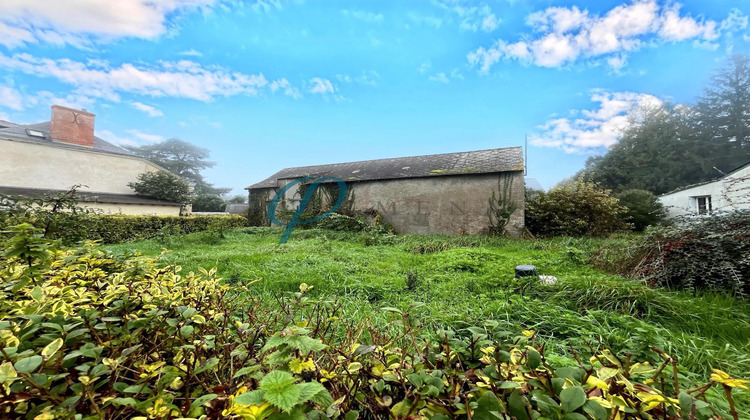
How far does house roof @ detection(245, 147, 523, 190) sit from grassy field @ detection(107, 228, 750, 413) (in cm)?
629

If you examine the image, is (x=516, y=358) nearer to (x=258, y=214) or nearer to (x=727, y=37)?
(x=258, y=214)

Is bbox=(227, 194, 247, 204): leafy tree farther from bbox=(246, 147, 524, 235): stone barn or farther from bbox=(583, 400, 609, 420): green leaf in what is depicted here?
bbox=(583, 400, 609, 420): green leaf

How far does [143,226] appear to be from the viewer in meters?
11.4

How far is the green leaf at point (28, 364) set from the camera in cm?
Result: 67

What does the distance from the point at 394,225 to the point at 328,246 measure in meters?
5.52

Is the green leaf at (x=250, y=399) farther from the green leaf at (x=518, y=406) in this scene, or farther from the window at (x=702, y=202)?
the window at (x=702, y=202)

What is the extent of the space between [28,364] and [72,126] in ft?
79.1

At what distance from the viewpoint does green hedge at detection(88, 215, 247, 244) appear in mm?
9758

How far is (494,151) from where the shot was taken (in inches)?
500

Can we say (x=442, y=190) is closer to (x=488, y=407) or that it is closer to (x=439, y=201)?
(x=439, y=201)

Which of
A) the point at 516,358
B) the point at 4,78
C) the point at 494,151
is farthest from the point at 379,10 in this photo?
the point at 4,78

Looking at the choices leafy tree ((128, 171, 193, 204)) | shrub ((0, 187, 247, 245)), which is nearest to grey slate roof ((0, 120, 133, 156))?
leafy tree ((128, 171, 193, 204))
